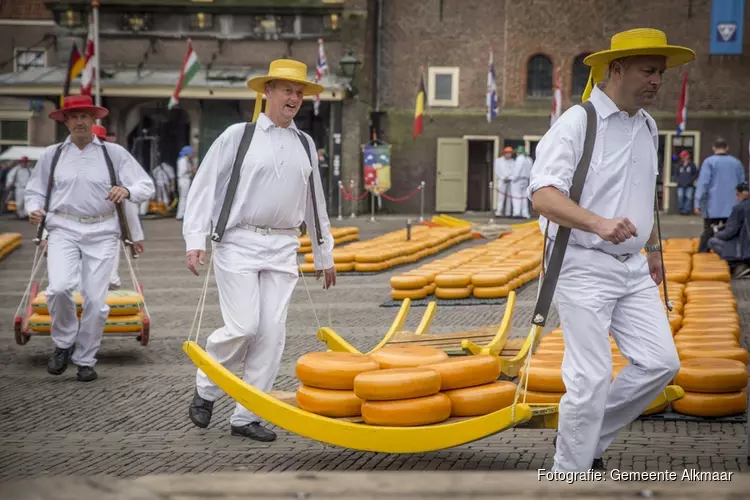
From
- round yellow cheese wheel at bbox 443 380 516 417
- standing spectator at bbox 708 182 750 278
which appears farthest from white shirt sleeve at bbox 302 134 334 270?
standing spectator at bbox 708 182 750 278

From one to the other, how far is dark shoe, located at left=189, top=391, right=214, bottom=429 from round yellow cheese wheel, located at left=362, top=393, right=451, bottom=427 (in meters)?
1.50

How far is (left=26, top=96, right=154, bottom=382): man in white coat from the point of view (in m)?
9.16

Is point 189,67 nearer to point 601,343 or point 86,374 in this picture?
point 86,374

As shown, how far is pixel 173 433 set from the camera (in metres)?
6.88

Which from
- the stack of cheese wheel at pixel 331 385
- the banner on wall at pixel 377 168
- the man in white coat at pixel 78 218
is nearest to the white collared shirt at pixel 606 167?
the stack of cheese wheel at pixel 331 385

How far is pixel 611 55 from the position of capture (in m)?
5.23

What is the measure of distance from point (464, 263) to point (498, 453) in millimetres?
10164

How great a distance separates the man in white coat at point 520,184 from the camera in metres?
34.2

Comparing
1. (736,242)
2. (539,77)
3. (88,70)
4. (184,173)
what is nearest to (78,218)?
(736,242)

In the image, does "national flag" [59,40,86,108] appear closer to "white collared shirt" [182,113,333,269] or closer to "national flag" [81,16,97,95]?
"national flag" [81,16,97,95]

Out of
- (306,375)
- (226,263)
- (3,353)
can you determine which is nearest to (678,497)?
(306,375)

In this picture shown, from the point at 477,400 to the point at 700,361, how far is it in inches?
87.5

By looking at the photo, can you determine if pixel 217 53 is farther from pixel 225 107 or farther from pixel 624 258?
pixel 624 258

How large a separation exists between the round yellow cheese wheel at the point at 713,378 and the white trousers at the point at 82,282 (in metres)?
4.56
